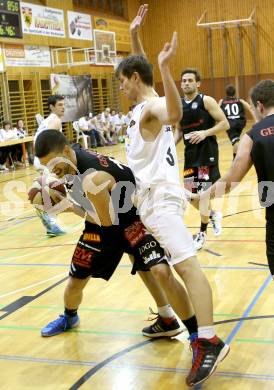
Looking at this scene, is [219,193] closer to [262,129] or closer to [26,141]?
[262,129]

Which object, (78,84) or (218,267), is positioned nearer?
(218,267)

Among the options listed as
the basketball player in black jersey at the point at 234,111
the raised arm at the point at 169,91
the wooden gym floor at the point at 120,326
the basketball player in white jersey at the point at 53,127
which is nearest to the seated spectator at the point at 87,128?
the basketball player in black jersey at the point at 234,111

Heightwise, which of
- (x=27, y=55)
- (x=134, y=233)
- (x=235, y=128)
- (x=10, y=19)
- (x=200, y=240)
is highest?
(x=10, y=19)

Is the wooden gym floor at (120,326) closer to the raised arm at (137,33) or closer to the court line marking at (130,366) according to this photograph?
the court line marking at (130,366)

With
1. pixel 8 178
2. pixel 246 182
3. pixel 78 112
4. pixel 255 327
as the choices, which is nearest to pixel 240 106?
pixel 246 182

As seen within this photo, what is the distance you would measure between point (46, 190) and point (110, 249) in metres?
1.36

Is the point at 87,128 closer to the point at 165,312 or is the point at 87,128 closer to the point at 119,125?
the point at 119,125

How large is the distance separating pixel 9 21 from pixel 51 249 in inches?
545

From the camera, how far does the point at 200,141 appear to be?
6656mm

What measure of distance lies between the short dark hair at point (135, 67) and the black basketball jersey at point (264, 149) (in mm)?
844

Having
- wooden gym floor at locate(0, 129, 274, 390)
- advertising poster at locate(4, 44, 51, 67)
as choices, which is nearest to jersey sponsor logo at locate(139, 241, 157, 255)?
wooden gym floor at locate(0, 129, 274, 390)

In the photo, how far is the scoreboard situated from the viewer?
1861 centimetres

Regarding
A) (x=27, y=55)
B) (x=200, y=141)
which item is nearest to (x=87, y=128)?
(x=27, y=55)

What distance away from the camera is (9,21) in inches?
749
